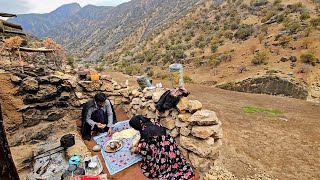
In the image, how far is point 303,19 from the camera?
1789 centimetres

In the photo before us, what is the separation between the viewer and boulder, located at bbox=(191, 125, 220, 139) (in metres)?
3.45

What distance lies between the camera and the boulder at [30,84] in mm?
4750

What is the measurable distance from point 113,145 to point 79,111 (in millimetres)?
1973

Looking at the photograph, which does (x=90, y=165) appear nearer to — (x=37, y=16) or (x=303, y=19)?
(x=303, y=19)

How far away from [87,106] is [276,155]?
4332 mm

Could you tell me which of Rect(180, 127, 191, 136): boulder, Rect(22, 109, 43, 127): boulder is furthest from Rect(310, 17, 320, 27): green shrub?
Rect(22, 109, 43, 127): boulder

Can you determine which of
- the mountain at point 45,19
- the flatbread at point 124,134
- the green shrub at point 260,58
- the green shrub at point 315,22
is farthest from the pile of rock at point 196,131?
the mountain at point 45,19

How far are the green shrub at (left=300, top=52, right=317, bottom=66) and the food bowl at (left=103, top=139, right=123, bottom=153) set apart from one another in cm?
1286

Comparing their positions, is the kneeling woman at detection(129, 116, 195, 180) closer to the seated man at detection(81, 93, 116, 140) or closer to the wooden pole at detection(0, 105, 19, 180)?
Result: the seated man at detection(81, 93, 116, 140)

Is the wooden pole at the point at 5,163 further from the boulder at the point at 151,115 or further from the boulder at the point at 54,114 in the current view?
the boulder at the point at 54,114

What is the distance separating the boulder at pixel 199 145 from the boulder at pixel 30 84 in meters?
3.43

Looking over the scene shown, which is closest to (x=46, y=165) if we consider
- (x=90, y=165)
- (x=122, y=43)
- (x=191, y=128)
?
(x=90, y=165)

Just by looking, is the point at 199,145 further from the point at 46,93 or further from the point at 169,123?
the point at 46,93

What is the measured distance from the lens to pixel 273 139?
5805mm
